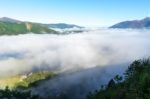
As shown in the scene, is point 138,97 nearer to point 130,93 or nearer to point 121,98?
point 130,93

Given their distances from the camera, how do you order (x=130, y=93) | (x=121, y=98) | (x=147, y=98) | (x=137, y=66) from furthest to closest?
(x=137, y=66)
(x=121, y=98)
(x=130, y=93)
(x=147, y=98)

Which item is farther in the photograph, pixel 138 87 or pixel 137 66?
pixel 137 66

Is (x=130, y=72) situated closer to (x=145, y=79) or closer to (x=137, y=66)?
(x=137, y=66)

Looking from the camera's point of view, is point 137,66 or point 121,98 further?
point 137,66

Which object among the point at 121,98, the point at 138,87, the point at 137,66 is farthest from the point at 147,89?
the point at 137,66

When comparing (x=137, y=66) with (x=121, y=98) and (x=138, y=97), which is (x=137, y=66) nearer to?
(x=121, y=98)


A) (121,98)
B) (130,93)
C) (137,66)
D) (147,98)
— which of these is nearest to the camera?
(147,98)

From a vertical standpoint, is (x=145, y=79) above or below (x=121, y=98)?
above

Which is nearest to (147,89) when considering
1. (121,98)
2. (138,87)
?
(138,87)
